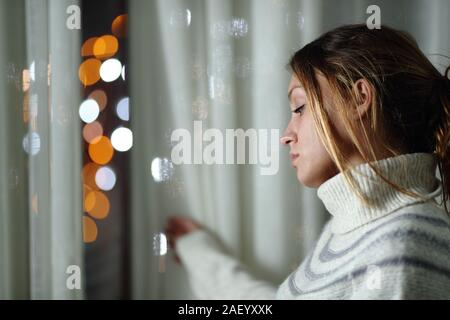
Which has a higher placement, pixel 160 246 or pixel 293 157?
pixel 293 157

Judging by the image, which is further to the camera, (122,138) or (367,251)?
(122,138)

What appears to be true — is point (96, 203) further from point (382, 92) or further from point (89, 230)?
point (382, 92)

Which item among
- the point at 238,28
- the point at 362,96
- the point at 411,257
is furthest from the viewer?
the point at 238,28

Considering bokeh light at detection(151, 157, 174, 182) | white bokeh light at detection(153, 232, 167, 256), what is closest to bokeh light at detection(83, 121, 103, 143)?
bokeh light at detection(151, 157, 174, 182)

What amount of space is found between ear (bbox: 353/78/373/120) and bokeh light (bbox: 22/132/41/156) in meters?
0.59

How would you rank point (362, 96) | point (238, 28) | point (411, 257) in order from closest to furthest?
1. point (411, 257)
2. point (362, 96)
3. point (238, 28)

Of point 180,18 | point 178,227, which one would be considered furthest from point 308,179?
point 180,18

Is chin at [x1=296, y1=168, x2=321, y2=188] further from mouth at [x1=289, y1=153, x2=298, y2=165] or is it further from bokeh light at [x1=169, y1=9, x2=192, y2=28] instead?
bokeh light at [x1=169, y1=9, x2=192, y2=28]

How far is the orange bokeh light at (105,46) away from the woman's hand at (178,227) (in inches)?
13.3

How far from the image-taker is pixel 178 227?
2.81ft

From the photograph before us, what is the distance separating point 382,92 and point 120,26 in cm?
49

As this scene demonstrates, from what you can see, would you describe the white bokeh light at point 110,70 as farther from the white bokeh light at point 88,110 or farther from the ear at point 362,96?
the ear at point 362,96
